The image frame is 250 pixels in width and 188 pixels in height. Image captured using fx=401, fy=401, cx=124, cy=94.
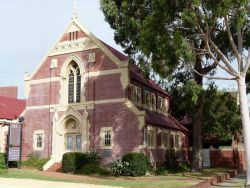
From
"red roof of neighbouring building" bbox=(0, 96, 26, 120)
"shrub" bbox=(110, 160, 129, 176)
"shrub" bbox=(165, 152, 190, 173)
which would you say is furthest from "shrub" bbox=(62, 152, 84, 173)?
"red roof of neighbouring building" bbox=(0, 96, 26, 120)

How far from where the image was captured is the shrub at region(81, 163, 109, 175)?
2964 cm

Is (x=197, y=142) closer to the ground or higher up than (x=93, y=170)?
higher up

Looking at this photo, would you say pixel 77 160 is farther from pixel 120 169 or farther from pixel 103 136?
pixel 120 169

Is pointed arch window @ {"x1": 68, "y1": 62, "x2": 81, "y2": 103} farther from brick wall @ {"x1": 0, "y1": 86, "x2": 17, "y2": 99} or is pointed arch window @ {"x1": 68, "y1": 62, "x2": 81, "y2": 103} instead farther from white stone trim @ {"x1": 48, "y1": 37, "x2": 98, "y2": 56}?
brick wall @ {"x1": 0, "y1": 86, "x2": 17, "y2": 99}

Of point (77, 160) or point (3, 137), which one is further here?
point (3, 137)

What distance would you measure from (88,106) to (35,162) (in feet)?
21.8

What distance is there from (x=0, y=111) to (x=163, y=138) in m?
16.4

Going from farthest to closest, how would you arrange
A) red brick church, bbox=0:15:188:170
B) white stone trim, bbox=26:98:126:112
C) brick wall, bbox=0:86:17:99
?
brick wall, bbox=0:86:17:99, white stone trim, bbox=26:98:126:112, red brick church, bbox=0:15:188:170

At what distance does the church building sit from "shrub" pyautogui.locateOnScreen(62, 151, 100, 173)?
848mm

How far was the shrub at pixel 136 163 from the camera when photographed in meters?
28.8

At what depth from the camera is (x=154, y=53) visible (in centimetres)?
2267

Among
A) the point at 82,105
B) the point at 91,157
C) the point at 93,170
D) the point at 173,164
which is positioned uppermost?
the point at 82,105

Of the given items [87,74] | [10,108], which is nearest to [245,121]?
[87,74]

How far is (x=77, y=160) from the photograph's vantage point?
3078cm
